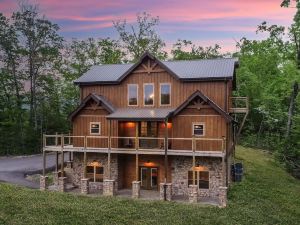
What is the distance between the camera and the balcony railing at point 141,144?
85.6 ft

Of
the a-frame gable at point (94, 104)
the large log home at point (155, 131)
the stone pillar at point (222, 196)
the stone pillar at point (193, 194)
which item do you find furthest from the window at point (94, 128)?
the stone pillar at point (222, 196)

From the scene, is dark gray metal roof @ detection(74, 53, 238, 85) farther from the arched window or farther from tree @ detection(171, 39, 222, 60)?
tree @ detection(171, 39, 222, 60)

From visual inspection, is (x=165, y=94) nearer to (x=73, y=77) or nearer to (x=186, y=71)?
(x=186, y=71)

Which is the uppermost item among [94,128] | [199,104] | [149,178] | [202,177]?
[199,104]

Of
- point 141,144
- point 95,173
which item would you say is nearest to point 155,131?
point 141,144

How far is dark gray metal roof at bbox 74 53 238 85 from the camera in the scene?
27172 mm

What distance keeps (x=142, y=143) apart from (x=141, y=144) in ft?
0.38

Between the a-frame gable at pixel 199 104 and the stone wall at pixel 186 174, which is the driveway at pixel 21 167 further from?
the a-frame gable at pixel 199 104

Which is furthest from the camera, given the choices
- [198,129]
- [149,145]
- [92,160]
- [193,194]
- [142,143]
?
[92,160]

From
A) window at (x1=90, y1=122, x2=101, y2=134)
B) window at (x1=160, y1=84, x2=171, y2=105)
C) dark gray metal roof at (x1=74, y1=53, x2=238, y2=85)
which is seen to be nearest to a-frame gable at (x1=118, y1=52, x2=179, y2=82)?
dark gray metal roof at (x1=74, y1=53, x2=238, y2=85)

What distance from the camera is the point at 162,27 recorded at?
53000mm

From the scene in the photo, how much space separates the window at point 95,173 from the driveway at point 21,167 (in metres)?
4.15

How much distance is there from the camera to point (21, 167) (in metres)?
35.1

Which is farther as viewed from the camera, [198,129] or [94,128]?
[94,128]
